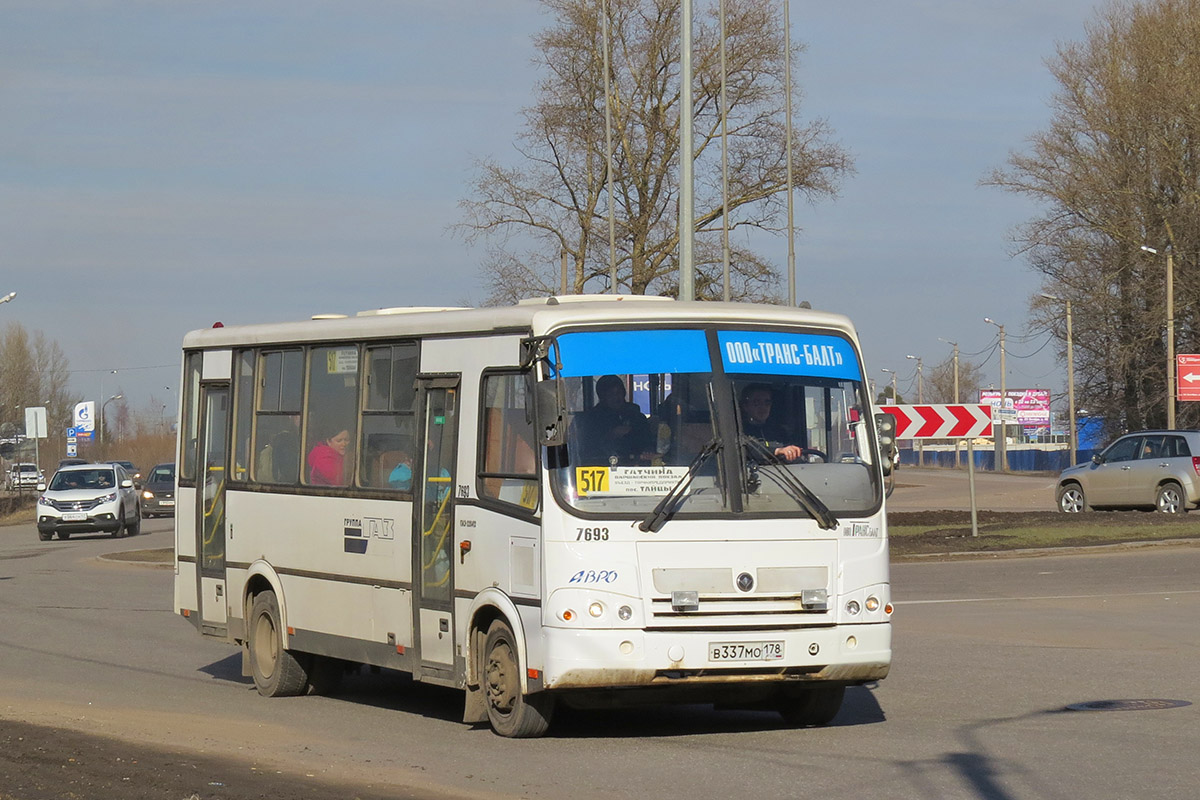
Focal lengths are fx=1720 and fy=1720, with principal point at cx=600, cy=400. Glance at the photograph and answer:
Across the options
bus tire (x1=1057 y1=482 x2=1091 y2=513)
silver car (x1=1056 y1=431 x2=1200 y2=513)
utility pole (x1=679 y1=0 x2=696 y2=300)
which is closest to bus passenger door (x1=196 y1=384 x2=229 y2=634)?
utility pole (x1=679 y1=0 x2=696 y2=300)

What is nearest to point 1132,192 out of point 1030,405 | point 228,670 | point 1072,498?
point 1072,498

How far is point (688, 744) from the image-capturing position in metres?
10.2

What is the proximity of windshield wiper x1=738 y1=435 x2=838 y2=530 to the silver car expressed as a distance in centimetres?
2357

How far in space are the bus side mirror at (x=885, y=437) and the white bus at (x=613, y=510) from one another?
6cm

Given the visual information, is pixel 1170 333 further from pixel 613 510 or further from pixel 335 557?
pixel 613 510

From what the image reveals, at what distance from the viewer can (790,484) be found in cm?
1031

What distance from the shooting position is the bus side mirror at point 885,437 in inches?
Answer: 430

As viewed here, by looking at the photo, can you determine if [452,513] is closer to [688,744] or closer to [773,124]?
[688,744]

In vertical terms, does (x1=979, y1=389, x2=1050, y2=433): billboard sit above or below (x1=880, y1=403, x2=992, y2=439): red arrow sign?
above

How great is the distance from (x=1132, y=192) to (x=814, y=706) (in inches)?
1991

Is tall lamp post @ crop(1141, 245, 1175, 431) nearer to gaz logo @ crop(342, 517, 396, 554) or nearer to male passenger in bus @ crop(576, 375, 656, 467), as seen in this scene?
gaz logo @ crop(342, 517, 396, 554)

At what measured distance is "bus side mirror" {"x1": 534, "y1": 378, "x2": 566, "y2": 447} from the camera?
9.85 metres

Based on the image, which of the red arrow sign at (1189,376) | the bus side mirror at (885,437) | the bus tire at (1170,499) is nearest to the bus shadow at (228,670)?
the bus side mirror at (885,437)

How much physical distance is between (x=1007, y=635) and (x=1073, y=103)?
47.2 m
